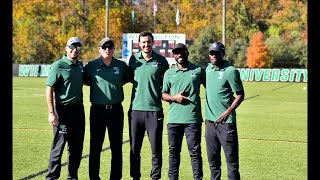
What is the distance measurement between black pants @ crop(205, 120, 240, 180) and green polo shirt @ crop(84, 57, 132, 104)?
1266mm

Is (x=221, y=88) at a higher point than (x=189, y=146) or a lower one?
A: higher

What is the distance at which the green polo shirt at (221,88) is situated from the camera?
20.4ft

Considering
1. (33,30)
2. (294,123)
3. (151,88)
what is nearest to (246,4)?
(33,30)

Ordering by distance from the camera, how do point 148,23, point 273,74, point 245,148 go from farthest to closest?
point 148,23 < point 273,74 < point 245,148

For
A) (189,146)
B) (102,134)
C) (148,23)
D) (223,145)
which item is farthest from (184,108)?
(148,23)

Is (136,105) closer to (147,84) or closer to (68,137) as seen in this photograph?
(147,84)

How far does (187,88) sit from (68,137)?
1.67m

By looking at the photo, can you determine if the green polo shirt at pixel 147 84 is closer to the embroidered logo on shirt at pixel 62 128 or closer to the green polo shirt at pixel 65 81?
the green polo shirt at pixel 65 81

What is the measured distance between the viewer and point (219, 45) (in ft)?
20.9

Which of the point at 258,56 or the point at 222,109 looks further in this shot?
the point at 258,56

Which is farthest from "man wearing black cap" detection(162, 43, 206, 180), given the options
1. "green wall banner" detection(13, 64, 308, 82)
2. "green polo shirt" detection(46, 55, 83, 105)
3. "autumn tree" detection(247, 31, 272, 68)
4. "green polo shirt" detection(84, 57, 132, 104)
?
"autumn tree" detection(247, 31, 272, 68)

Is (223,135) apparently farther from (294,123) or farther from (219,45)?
(294,123)

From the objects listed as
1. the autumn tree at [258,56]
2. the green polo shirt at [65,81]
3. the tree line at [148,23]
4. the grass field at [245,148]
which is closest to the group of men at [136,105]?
the green polo shirt at [65,81]

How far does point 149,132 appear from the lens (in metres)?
6.86
